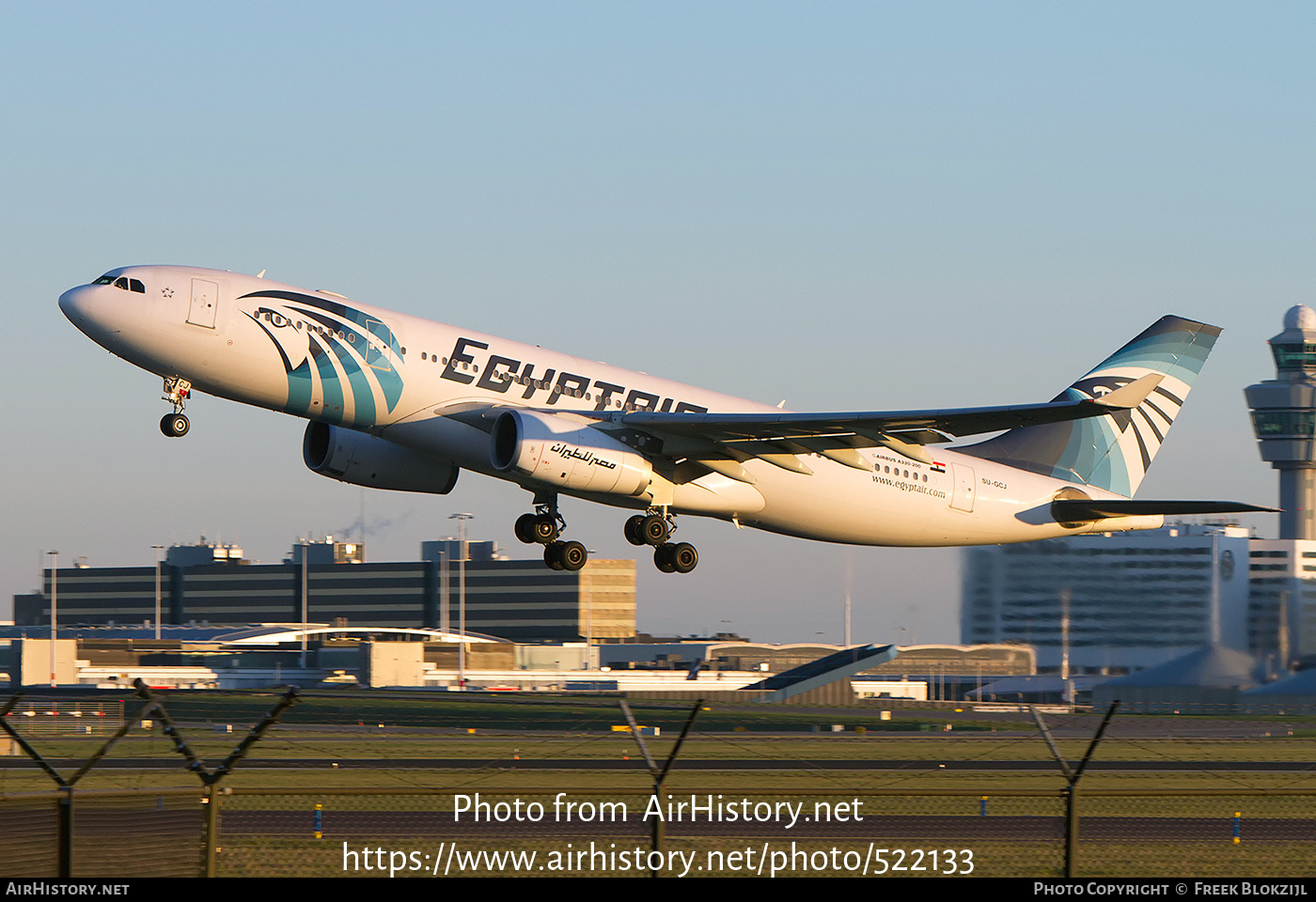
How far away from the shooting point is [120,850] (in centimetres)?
1455

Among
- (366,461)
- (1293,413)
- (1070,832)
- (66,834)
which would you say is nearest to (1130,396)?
(366,461)

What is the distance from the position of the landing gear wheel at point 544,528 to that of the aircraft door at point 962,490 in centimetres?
1016

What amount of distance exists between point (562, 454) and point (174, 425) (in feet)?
25.7

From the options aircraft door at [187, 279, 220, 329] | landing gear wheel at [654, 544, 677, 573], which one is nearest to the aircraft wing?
landing gear wheel at [654, 544, 677, 573]

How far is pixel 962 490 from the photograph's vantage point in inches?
1489

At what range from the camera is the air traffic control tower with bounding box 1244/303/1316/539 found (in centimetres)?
13812

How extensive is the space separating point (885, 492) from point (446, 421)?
11.1 metres

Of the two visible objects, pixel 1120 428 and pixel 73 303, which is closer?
pixel 73 303

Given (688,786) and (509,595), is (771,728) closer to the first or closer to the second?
(688,786)

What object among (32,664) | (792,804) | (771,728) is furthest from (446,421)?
(32,664)

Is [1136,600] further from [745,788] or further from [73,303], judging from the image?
[73,303]

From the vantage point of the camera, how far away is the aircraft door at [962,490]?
3772cm

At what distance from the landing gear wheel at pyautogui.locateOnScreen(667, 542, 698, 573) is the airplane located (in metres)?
0.04

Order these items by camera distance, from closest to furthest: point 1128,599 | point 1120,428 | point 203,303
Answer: point 203,303 < point 1120,428 < point 1128,599
